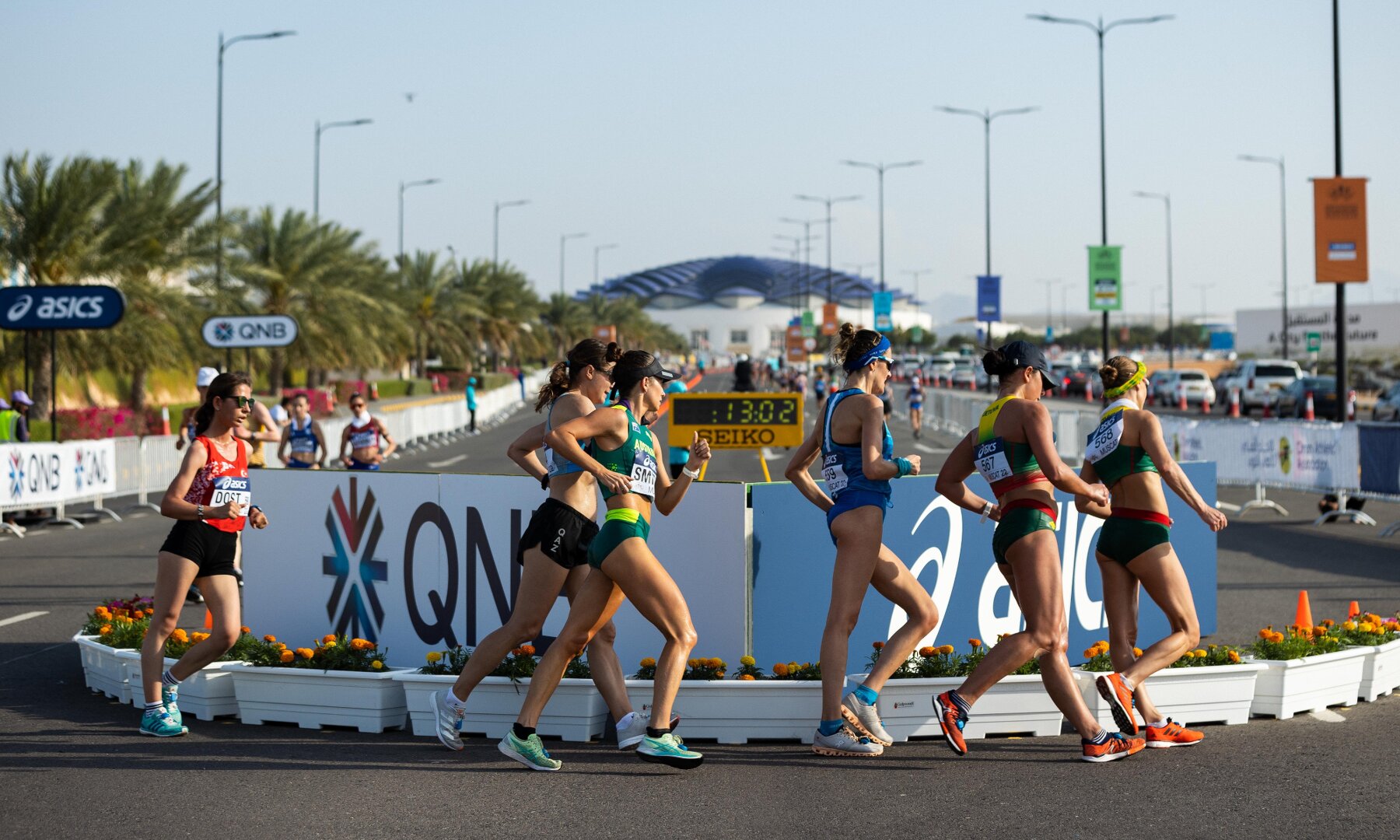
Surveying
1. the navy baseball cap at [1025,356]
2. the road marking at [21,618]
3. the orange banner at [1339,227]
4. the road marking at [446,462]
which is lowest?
the road marking at [21,618]

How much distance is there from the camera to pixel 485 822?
6.04 m

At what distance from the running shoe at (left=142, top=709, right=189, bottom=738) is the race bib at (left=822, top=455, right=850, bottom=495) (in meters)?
3.38

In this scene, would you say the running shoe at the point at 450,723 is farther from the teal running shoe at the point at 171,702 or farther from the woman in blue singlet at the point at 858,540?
the woman in blue singlet at the point at 858,540

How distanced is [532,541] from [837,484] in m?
1.36

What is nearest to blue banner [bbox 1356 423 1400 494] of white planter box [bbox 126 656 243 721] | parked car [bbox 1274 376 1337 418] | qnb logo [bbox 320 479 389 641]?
qnb logo [bbox 320 479 389 641]

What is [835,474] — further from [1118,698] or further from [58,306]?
[58,306]

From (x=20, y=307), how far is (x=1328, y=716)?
18.4m

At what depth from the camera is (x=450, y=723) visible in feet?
23.4

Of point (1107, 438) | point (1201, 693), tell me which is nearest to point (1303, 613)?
point (1201, 693)

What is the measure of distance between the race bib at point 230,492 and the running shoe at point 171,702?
931 mm

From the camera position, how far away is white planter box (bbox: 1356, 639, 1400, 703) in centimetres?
852

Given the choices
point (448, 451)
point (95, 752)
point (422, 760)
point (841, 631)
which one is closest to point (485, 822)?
point (422, 760)

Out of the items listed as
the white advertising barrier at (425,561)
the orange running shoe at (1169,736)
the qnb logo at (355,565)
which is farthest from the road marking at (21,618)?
the orange running shoe at (1169,736)

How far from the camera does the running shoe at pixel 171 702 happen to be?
759cm
